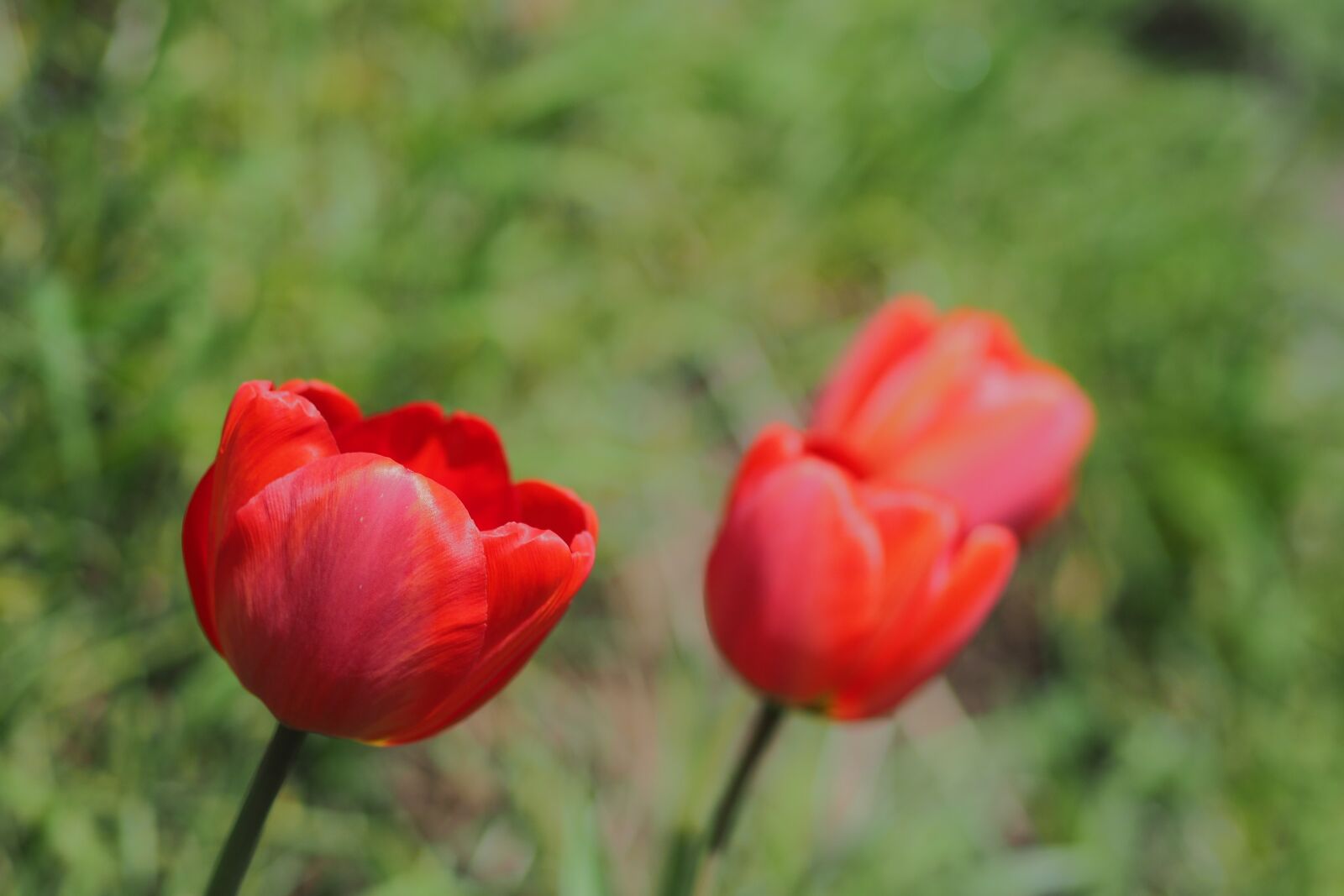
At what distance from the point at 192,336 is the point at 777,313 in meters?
1.07

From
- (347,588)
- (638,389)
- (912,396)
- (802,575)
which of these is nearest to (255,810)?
(347,588)

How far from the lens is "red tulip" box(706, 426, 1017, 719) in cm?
74

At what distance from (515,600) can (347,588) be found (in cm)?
7

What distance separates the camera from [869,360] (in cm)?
95

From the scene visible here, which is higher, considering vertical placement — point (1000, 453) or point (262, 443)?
point (262, 443)

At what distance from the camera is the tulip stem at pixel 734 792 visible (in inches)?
30.9

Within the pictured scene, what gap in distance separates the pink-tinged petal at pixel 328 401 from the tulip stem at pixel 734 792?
0.35m

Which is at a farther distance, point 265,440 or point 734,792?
point 734,792

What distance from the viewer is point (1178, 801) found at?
167 centimetres

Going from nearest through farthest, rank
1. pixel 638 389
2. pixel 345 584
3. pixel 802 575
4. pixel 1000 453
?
pixel 345 584 < pixel 802 575 < pixel 1000 453 < pixel 638 389

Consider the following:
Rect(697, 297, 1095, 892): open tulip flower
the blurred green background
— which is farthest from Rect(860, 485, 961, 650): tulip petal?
the blurred green background

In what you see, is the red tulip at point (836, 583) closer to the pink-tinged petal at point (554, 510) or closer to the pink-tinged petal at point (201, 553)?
the pink-tinged petal at point (554, 510)

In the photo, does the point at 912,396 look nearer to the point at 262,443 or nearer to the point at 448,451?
the point at 448,451

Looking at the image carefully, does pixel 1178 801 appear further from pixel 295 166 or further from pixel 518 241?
pixel 295 166
